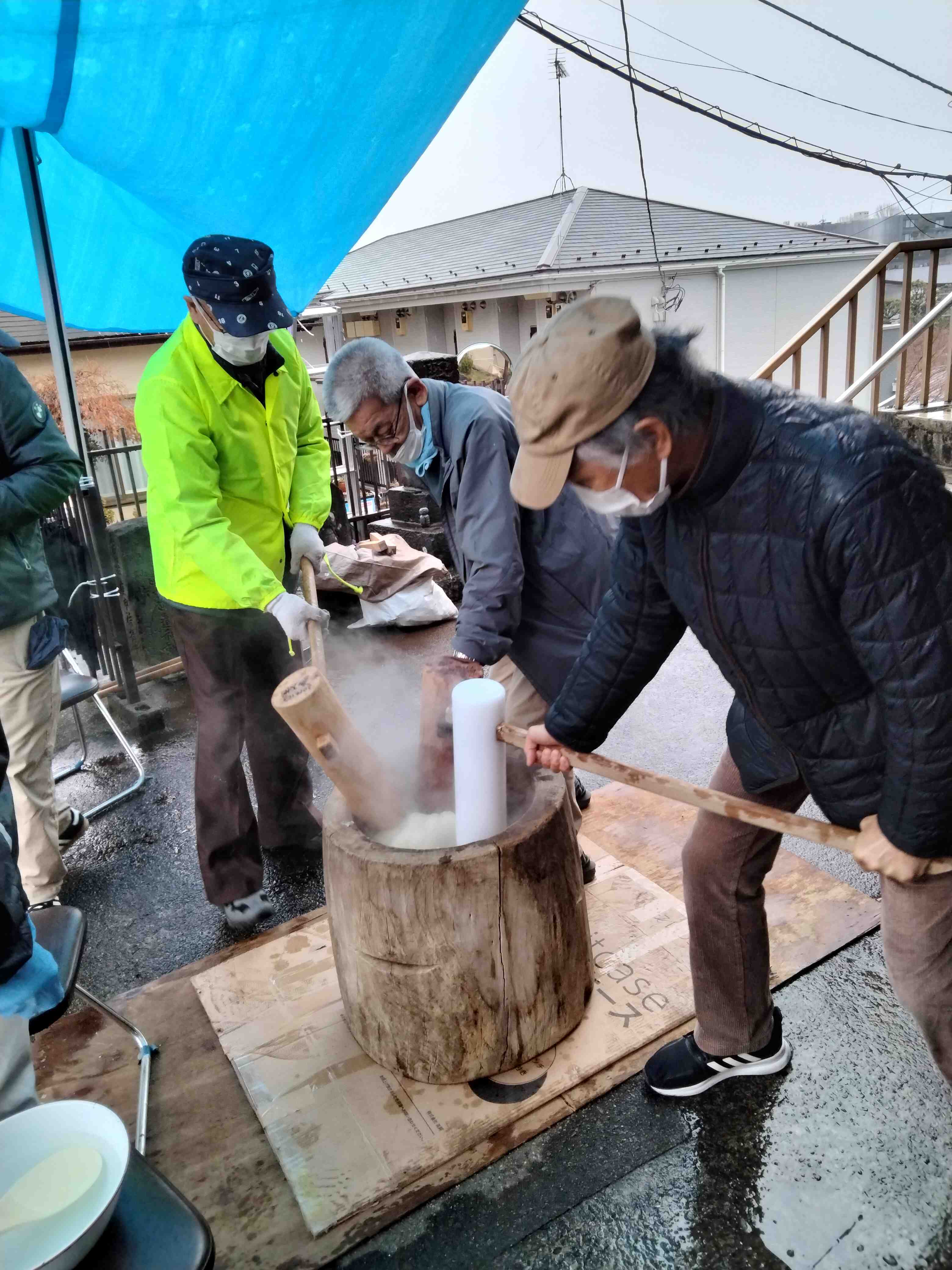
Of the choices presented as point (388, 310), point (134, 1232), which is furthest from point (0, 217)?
point (388, 310)

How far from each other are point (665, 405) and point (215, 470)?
1806 mm

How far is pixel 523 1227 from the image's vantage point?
6.18ft

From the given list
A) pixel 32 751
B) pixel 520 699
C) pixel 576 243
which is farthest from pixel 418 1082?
pixel 576 243

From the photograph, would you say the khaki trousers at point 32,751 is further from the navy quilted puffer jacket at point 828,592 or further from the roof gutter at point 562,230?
the roof gutter at point 562,230

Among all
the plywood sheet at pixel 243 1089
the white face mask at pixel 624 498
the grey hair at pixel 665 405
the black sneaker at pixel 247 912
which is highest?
the grey hair at pixel 665 405

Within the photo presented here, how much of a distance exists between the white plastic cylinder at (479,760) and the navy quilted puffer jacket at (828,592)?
59 cm

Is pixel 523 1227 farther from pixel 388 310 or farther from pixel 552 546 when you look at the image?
pixel 388 310

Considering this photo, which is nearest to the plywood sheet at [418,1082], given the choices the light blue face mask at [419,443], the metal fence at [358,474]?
the light blue face mask at [419,443]

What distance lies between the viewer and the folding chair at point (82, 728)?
3752 millimetres

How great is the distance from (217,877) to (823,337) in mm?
7096

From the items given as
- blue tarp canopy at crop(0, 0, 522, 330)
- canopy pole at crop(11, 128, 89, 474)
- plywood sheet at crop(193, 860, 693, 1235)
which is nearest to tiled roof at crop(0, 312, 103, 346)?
blue tarp canopy at crop(0, 0, 522, 330)

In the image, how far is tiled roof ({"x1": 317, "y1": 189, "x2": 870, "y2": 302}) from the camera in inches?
560

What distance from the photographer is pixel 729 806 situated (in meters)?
1.76

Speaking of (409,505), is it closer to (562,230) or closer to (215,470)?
(215,470)
